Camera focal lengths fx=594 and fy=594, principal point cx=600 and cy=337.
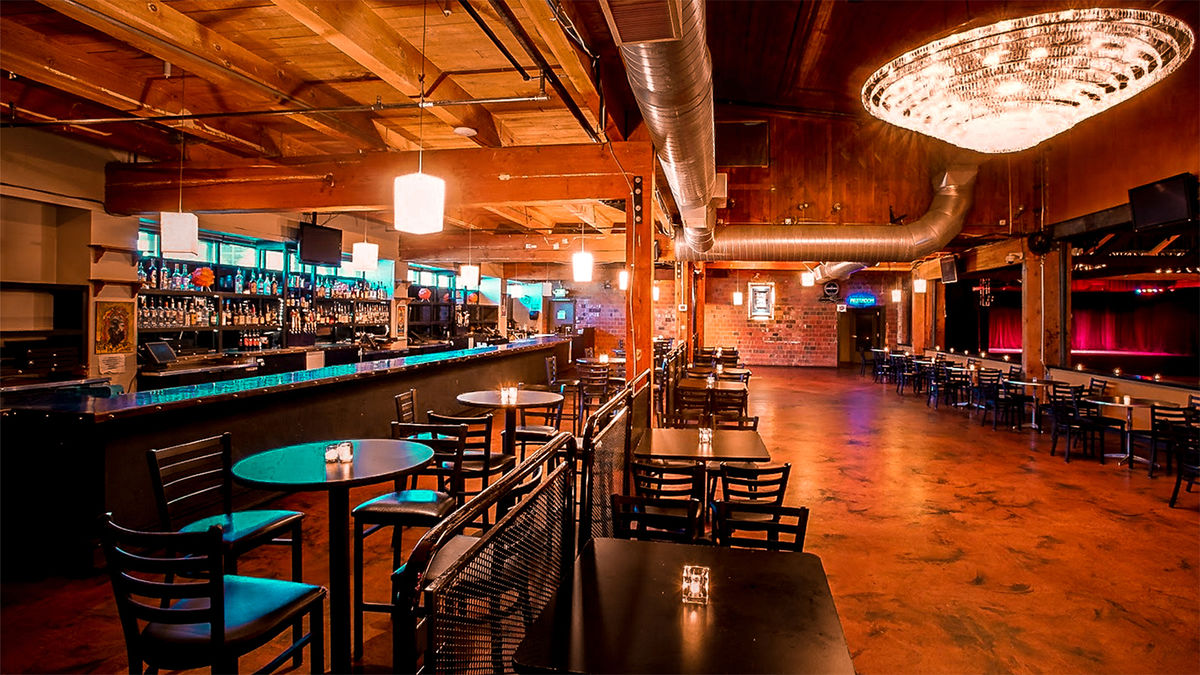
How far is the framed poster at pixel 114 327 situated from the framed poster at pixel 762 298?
1554 centimetres

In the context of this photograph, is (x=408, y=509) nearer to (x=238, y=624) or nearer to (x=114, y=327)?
(x=238, y=624)

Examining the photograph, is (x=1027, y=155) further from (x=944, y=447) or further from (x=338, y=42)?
(x=338, y=42)

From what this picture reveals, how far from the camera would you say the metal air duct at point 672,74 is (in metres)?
1.88

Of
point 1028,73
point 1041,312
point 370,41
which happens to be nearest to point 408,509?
point 370,41

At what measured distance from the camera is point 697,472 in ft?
9.82

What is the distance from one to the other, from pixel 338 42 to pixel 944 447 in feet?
25.2

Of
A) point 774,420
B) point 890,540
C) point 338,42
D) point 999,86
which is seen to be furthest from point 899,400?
point 338,42

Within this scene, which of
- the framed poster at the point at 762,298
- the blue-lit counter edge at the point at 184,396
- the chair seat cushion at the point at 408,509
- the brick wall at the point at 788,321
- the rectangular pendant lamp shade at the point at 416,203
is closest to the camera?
the chair seat cushion at the point at 408,509

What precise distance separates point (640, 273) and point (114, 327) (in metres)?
5.63

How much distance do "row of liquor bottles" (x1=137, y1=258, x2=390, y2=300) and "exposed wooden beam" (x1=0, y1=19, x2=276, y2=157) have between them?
5.96 ft

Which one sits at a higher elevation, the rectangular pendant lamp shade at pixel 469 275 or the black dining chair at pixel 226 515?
the rectangular pendant lamp shade at pixel 469 275

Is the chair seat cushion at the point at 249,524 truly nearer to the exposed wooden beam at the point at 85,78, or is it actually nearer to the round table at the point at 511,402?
the round table at the point at 511,402

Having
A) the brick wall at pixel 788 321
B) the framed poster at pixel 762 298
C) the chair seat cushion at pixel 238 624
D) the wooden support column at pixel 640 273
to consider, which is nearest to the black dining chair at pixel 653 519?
the chair seat cushion at pixel 238 624

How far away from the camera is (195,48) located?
151 inches
